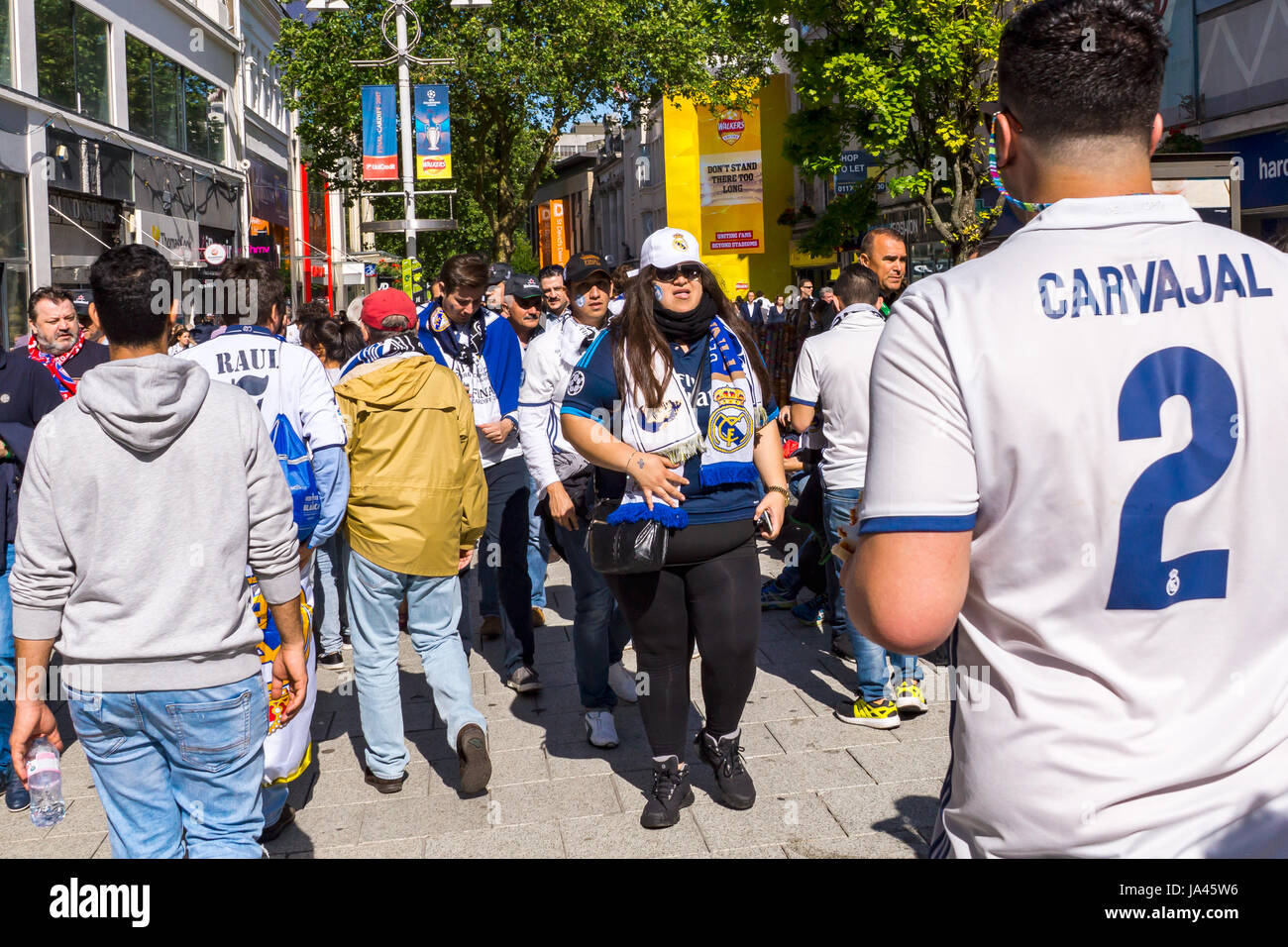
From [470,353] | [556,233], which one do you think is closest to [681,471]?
[470,353]

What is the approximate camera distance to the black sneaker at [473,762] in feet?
16.2

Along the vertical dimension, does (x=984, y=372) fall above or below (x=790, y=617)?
above

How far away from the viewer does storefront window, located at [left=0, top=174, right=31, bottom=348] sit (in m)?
17.2

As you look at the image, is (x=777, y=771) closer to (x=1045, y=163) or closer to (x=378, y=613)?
(x=378, y=613)

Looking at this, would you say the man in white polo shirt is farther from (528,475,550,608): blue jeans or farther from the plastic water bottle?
the plastic water bottle

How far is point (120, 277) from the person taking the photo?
10.3 feet

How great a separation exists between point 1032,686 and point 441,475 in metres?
3.72

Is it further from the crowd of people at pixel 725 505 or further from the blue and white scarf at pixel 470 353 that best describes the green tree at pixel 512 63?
the crowd of people at pixel 725 505

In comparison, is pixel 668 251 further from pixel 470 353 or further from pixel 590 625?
pixel 470 353

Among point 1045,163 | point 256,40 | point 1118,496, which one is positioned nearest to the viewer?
point 1118,496

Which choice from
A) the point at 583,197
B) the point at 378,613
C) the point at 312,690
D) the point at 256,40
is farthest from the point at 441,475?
the point at 583,197

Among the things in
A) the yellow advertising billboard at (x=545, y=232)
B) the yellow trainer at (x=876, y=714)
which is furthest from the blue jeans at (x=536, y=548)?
the yellow advertising billboard at (x=545, y=232)

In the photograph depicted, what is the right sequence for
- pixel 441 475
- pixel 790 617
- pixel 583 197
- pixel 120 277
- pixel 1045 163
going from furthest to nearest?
1. pixel 583 197
2. pixel 790 617
3. pixel 441 475
4. pixel 120 277
5. pixel 1045 163
